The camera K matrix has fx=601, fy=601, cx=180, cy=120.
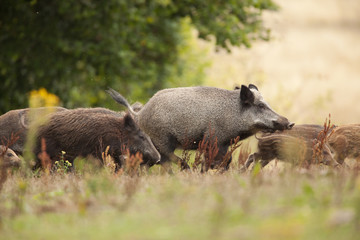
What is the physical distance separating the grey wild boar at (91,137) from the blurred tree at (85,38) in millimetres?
7048

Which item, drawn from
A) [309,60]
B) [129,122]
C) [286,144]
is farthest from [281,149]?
[309,60]

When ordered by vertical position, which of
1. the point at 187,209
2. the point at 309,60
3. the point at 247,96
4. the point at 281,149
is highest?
the point at 309,60

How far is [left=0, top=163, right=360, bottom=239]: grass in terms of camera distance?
375cm

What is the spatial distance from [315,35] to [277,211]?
129 ft

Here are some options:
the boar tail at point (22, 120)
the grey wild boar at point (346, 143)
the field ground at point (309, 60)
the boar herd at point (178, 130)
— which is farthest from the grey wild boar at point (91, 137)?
the field ground at point (309, 60)

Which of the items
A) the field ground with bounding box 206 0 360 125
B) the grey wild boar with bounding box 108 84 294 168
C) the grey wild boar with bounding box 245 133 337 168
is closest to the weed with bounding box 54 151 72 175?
the grey wild boar with bounding box 108 84 294 168

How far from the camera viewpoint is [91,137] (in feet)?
28.9

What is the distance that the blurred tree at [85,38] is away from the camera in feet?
52.1

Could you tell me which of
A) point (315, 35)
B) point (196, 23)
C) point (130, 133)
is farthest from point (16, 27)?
point (315, 35)

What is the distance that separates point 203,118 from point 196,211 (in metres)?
4.27

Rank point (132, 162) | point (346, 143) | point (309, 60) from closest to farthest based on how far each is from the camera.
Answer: point (132, 162), point (346, 143), point (309, 60)

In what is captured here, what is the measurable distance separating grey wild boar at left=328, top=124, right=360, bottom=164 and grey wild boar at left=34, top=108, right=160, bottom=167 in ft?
8.98

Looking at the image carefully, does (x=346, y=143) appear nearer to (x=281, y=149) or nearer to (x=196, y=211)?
(x=281, y=149)

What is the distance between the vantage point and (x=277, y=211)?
4160 mm
